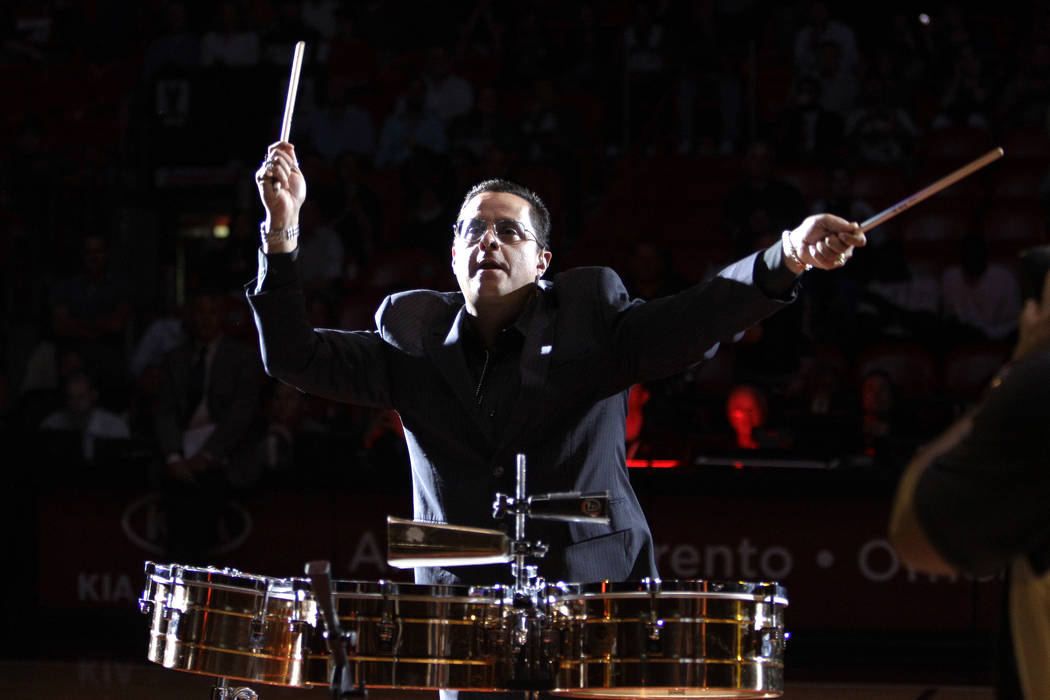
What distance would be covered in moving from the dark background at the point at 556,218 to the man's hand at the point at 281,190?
5004mm

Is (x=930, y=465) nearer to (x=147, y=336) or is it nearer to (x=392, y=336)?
(x=392, y=336)

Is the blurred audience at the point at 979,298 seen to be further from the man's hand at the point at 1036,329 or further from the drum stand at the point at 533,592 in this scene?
the man's hand at the point at 1036,329

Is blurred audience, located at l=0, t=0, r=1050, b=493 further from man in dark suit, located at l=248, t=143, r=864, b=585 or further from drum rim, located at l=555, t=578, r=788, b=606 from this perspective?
drum rim, located at l=555, t=578, r=788, b=606

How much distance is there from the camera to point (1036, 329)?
7.57ft

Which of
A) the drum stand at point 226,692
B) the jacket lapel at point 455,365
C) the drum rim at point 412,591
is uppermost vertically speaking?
the jacket lapel at point 455,365

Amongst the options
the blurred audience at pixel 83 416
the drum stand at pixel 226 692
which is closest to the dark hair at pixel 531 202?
the drum stand at pixel 226 692

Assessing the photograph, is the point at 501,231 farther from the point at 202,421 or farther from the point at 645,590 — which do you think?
the point at 202,421

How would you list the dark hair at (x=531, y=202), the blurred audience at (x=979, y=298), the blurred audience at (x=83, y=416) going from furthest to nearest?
1. the blurred audience at (x=979, y=298)
2. the blurred audience at (x=83, y=416)
3. the dark hair at (x=531, y=202)

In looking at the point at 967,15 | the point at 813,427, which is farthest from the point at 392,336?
the point at 967,15

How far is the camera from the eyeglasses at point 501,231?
398 cm

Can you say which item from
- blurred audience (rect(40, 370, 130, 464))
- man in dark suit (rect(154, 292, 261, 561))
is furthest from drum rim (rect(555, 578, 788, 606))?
blurred audience (rect(40, 370, 130, 464))

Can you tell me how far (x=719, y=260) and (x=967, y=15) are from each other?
14.4ft

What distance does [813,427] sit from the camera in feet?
28.3

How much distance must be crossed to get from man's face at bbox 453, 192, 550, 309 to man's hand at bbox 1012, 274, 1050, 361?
71.4 inches
